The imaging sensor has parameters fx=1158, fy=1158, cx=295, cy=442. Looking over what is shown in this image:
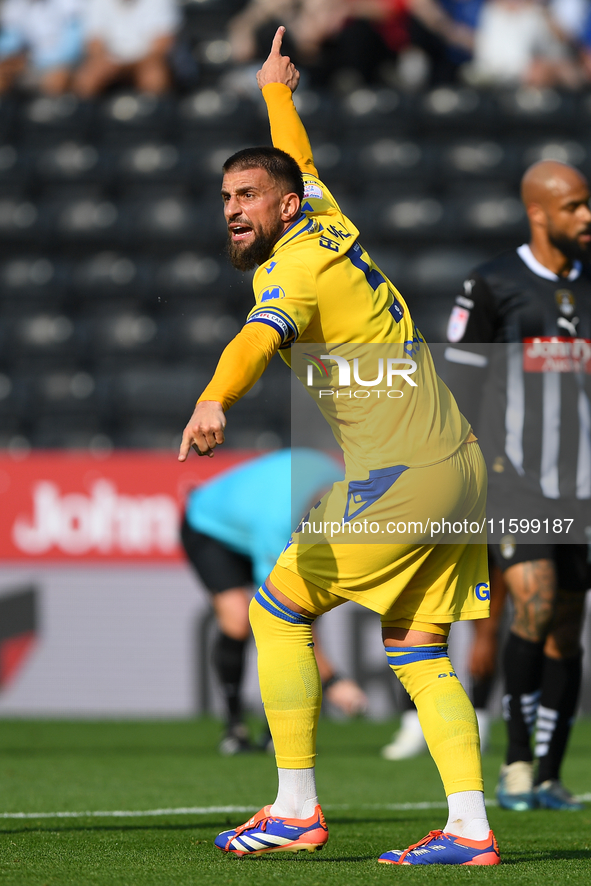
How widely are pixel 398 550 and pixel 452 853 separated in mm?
705

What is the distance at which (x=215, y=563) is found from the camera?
19.5 ft

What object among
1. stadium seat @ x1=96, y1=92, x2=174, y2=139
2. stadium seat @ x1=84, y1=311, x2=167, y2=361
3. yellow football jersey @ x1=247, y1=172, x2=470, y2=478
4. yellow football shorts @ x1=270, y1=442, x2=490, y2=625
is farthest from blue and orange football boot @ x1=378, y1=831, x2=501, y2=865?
stadium seat @ x1=96, y1=92, x2=174, y2=139

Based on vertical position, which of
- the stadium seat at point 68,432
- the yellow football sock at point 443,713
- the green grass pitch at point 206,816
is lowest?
the green grass pitch at point 206,816

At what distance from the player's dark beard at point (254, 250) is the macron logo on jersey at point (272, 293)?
9.9 inches

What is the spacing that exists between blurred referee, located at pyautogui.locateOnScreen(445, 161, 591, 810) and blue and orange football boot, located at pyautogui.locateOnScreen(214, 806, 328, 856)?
1.35 metres

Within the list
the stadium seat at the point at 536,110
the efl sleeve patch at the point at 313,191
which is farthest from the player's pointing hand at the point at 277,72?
the stadium seat at the point at 536,110

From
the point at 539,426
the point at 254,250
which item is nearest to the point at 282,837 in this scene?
the point at 254,250

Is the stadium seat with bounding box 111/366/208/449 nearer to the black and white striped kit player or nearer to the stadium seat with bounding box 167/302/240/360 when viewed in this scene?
the stadium seat with bounding box 167/302/240/360

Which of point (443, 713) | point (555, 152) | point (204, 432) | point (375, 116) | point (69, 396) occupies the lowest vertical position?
Answer: point (443, 713)

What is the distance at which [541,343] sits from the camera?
163 inches

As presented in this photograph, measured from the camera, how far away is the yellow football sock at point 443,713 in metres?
2.72

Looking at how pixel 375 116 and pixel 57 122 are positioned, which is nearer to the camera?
pixel 375 116

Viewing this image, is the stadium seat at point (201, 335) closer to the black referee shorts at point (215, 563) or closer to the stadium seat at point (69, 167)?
the stadium seat at point (69, 167)

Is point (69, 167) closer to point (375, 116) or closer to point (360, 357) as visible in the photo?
point (375, 116)
